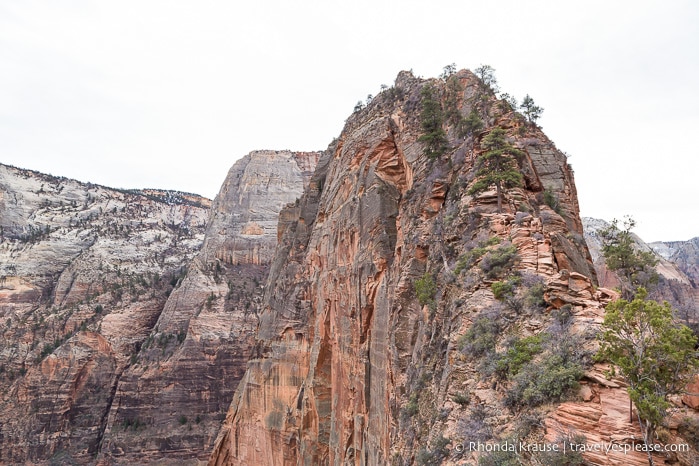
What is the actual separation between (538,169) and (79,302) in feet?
268

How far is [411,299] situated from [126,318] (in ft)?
233

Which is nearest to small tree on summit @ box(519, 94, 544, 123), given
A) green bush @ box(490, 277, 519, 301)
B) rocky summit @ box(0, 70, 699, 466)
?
rocky summit @ box(0, 70, 699, 466)

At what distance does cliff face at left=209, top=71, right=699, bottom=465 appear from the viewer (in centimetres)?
1123

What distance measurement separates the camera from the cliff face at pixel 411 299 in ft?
36.8

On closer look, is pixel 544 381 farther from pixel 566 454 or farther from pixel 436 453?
pixel 436 453

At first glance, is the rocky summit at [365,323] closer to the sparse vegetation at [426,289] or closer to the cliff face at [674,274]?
the sparse vegetation at [426,289]

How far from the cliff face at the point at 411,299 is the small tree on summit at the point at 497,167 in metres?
0.47

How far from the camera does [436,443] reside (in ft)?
35.3

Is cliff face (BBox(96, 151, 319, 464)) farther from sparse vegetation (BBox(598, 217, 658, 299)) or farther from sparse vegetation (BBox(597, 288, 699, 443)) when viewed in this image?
sparse vegetation (BBox(597, 288, 699, 443))

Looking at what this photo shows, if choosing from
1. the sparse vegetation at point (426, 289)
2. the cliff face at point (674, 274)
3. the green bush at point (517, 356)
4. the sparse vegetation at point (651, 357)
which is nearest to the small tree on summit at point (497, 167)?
the sparse vegetation at point (426, 289)

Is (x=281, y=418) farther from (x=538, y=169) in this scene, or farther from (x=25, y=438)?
(x=25, y=438)

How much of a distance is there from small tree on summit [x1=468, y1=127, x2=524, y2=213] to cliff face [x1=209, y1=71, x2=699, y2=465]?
0.47m

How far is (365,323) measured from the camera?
78.5 ft

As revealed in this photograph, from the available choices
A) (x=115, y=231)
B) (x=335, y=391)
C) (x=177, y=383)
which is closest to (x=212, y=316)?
(x=177, y=383)
